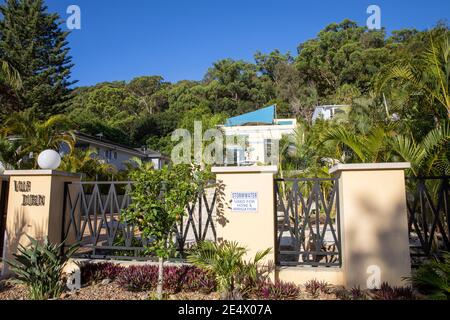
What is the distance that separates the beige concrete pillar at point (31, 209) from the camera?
5.91 meters

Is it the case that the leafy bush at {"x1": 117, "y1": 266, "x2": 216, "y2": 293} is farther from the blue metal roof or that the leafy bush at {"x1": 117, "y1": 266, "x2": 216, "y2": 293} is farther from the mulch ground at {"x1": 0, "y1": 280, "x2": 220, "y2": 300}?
the blue metal roof

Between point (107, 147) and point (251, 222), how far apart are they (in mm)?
23547

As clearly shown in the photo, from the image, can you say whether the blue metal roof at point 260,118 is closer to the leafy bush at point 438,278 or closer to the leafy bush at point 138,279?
the leafy bush at point 138,279

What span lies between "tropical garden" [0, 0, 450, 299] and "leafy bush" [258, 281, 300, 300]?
16mm

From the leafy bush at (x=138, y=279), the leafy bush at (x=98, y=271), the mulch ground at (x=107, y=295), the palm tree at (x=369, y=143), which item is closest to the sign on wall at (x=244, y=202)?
the mulch ground at (x=107, y=295)

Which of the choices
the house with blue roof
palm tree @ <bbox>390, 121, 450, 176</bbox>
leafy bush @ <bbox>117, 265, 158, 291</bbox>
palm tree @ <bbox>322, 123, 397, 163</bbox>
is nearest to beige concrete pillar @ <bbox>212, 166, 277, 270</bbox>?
leafy bush @ <bbox>117, 265, 158, 291</bbox>

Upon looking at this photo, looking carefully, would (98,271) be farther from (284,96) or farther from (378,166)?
(284,96)

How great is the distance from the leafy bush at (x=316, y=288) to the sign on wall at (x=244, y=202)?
1407mm

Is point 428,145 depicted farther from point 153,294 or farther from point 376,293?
point 153,294

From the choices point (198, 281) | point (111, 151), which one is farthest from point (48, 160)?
point (111, 151)

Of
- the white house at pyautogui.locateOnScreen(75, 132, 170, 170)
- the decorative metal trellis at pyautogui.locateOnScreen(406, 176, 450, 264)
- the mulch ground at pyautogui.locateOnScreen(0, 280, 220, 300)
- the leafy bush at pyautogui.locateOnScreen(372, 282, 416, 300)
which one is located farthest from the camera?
the white house at pyautogui.locateOnScreen(75, 132, 170, 170)

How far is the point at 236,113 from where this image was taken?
130ft

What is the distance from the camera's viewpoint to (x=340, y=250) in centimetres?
521

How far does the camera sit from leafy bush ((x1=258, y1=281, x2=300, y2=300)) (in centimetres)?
453
